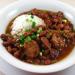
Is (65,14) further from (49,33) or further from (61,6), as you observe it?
(49,33)

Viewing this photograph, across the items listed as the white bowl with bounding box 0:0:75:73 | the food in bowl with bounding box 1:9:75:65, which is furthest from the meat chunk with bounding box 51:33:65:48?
the white bowl with bounding box 0:0:75:73

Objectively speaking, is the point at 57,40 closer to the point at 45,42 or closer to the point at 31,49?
the point at 45,42

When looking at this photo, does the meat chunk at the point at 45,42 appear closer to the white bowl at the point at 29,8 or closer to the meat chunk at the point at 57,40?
the meat chunk at the point at 57,40

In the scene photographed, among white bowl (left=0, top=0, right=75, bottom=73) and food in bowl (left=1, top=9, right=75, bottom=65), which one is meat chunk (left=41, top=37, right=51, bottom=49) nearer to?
food in bowl (left=1, top=9, right=75, bottom=65)

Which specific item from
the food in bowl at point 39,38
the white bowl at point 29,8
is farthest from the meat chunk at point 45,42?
the white bowl at point 29,8

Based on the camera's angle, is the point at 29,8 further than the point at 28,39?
Yes

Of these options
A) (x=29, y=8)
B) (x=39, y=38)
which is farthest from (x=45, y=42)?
(x=29, y=8)

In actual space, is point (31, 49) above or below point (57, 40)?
below

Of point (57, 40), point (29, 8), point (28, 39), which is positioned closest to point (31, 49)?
point (28, 39)

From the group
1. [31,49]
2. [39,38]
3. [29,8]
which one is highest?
[29,8]
